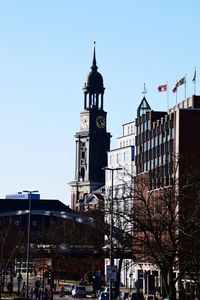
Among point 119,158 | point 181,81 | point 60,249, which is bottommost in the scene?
point 60,249

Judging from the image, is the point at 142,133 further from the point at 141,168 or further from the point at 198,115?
the point at 198,115

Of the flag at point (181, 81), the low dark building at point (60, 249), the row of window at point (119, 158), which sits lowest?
the low dark building at point (60, 249)

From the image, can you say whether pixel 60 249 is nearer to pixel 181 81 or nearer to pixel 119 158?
pixel 181 81

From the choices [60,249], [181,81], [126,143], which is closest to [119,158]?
[126,143]

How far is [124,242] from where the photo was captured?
64250 millimetres

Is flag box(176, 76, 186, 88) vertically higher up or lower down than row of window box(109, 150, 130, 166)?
lower down

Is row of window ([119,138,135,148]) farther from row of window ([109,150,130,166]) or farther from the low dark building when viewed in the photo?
the low dark building

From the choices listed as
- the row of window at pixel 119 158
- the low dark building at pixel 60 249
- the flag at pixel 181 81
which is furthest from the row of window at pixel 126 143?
the flag at pixel 181 81

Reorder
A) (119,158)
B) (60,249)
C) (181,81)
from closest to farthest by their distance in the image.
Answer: (181,81) → (60,249) → (119,158)

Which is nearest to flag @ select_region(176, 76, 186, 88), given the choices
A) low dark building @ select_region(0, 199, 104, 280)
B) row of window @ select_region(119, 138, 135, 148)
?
low dark building @ select_region(0, 199, 104, 280)

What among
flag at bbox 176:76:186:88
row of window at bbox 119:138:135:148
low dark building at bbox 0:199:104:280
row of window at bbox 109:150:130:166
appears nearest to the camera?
Result: low dark building at bbox 0:199:104:280

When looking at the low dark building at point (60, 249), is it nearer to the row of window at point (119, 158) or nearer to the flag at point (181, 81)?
the row of window at point (119, 158)

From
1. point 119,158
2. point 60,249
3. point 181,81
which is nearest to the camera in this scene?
point 181,81

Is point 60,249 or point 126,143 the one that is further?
point 126,143
